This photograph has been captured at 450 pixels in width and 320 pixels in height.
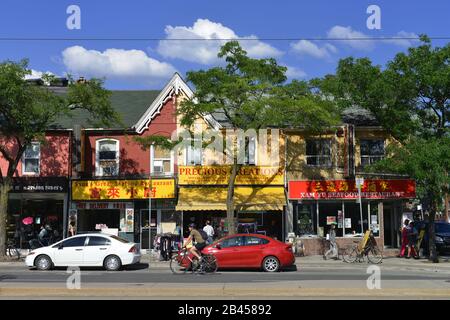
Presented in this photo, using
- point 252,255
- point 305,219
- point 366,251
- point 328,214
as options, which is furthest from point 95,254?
point 328,214

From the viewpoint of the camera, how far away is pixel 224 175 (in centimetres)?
2775

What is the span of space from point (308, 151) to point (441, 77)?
823cm

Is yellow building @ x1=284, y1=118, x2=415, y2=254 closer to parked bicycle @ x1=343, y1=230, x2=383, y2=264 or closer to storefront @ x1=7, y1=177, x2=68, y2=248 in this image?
parked bicycle @ x1=343, y1=230, x2=383, y2=264

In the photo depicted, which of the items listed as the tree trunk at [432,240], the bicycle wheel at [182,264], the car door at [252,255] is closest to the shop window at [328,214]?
the tree trunk at [432,240]

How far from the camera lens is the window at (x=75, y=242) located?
20.6 m

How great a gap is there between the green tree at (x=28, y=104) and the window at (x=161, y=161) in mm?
4267

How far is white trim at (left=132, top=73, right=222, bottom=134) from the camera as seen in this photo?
93.4 ft

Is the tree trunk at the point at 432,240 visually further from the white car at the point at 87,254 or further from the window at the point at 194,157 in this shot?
the white car at the point at 87,254

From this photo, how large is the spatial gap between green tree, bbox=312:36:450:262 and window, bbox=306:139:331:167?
347cm

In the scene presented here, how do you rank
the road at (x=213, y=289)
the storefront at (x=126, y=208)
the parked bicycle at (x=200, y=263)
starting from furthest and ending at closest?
the storefront at (x=126, y=208) < the parked bicycle at (x=200, y=263) < the road at (x=213, y=289)

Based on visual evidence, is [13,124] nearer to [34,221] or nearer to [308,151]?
[34,221]

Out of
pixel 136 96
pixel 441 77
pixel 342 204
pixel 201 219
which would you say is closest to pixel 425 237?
pixel 342 204
